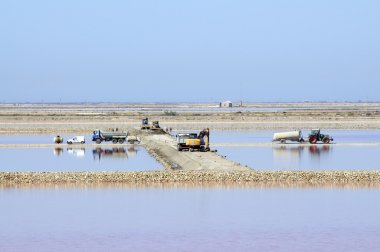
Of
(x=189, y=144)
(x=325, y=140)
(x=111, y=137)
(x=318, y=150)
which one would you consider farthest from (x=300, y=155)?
(x=111, y=137)

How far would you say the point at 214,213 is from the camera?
2408 centimetres

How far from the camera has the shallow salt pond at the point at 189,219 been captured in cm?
2005

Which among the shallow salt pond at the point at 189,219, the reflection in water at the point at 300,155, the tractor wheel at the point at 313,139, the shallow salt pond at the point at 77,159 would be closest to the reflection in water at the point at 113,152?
the shallow salt pond at the point at 77,159

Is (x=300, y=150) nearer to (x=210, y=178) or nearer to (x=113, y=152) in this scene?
(x=113, y=152)

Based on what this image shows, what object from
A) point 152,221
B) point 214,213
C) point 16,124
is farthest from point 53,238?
point 16,124

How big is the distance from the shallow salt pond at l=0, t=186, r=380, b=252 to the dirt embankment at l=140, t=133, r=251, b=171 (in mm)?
5712

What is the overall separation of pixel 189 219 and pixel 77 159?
17874mm

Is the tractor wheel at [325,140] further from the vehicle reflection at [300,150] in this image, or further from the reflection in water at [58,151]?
the reflection in water at [58,151]

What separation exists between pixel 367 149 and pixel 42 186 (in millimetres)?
21892

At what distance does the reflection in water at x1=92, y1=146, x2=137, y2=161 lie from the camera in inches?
1670

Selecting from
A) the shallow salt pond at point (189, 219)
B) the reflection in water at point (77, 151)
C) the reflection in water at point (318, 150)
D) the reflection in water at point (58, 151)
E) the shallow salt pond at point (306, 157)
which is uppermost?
the reflection in water at point (58, 151)

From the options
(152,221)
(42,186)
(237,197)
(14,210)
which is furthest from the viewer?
(42,186)

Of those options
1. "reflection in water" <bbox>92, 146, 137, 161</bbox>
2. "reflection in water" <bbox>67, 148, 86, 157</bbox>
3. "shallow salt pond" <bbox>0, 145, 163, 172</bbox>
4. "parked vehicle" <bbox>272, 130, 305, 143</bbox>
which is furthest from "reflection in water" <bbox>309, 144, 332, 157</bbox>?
"reflection in water" <bbox>67, 148, 86, 157</bbox>

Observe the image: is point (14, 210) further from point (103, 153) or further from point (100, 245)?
point (103, 153)
